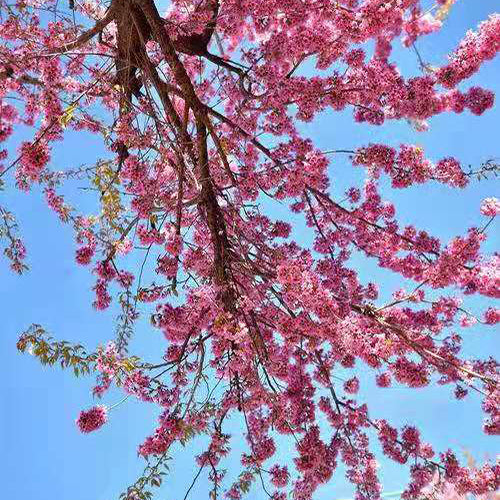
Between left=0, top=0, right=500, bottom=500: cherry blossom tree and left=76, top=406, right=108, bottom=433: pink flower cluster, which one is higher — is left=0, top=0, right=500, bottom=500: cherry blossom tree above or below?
above

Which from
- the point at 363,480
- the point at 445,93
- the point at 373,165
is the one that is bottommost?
the point at 363,480

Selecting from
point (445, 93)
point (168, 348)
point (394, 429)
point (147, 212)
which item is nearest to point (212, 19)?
point (147, 212)

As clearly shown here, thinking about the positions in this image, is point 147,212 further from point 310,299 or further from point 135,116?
point 310,299

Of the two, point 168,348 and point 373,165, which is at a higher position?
point 373,165

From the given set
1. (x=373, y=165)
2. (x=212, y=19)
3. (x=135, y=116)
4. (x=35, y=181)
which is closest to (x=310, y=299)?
(x=373, y=165)

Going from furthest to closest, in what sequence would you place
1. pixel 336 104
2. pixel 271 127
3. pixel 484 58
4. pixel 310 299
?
pixel 271 127 < pixel 336 104 < pixel 484 58 < pixel 310 299

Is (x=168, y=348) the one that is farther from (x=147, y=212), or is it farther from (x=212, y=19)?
(x=212, y=19)

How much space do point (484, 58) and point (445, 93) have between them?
0.40 m

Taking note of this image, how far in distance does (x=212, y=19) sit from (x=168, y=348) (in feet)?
10.2

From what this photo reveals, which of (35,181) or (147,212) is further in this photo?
(35,181)

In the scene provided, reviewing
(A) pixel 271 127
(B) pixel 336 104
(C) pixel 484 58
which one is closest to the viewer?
(C) pixel 484 58

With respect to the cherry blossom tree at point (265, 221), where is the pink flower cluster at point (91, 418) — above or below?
below

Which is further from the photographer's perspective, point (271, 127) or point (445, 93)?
point (271, 127)

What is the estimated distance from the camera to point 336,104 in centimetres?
498
